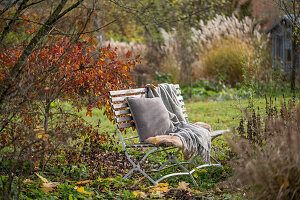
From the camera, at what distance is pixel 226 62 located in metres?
11.7

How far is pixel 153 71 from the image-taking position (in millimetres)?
13172

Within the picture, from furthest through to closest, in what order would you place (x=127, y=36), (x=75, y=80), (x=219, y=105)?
(x=127, y=36), (x=219, y=105), (x=75, y=80)

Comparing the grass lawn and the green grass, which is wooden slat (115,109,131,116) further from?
the green grass

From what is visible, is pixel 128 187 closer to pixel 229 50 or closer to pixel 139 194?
pixel 139 194

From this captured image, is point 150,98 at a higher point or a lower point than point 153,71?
lower

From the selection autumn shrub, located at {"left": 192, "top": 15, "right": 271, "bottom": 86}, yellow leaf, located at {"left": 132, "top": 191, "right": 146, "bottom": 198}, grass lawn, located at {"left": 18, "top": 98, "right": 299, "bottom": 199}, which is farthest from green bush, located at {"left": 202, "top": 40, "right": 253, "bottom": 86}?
yellow leaf, located at {"left": 132, "top": 191, "right": 146, "bottom": 198}

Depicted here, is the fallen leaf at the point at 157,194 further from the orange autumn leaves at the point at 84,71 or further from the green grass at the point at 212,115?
the green grass at the point at 212,115

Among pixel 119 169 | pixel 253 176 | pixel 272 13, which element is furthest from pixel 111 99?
pixel 272 13

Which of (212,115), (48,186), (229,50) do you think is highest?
(229,50)

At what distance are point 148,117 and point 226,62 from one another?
7.76 metres

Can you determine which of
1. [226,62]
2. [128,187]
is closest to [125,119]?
[128,187]

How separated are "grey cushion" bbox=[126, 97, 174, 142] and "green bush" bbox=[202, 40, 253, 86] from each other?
6918mm

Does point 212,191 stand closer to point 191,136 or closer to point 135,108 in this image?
point 191,136

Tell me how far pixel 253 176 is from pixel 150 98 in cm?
257
